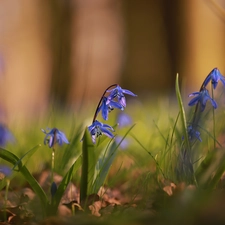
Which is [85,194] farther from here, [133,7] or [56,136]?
[133,7]

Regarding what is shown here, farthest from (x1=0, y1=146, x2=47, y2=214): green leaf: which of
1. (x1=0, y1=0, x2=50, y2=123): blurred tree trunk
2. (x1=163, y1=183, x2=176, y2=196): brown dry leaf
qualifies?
(x1=0, y1=0, x2=50, y2=123): blurred tree trunk

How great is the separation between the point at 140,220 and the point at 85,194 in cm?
62

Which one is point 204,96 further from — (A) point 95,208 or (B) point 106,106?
(A) point 95,208

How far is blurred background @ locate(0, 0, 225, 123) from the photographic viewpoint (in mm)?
7480

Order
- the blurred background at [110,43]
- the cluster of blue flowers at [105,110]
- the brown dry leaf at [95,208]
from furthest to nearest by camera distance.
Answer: the blurred background at [110,43], the cluster of blue flowers at [105,110], the brown dry leaf at [95,208]

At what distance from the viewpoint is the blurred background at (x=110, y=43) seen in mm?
7480

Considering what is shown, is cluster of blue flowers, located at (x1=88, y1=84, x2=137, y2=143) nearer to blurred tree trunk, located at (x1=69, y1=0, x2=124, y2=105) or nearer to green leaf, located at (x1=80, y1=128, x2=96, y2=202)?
green leaf, located at (x1=80, y1=128, x2=96, y2=202)

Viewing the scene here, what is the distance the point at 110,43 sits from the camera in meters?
9.02

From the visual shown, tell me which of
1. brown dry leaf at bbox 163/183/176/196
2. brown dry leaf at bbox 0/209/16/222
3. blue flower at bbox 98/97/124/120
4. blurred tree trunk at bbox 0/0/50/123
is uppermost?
blurred tree trunk at bbox 0/0/50/123

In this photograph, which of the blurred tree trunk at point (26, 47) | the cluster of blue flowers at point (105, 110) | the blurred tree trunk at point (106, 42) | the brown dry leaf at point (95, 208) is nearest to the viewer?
the brown dry leaf at point (95, 208)

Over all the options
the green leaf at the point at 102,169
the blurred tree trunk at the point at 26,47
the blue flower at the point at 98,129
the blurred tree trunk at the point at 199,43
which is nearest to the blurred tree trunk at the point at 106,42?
the blurred tree trunk at the point at 26,47

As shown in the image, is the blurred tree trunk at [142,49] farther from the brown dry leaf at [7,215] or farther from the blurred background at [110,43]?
the brown dry leaf at [7,215]

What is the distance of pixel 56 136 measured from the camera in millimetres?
1562

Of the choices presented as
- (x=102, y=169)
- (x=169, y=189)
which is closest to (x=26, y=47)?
(x=102, y=169)
